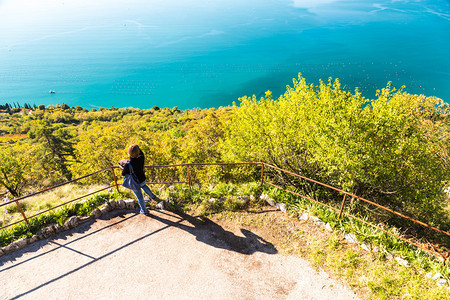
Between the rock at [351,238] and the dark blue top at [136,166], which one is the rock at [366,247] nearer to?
the rock at [351,238]

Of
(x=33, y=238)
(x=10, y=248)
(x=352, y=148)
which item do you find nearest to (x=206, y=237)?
(x=33, y=238)

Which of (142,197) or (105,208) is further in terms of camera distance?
(105,208)

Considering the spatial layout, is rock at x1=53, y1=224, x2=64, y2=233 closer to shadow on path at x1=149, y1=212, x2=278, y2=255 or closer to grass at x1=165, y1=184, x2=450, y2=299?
shadow on path at x1=149, y1=212, x2=278, y2=255

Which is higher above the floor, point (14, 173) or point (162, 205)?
point (162, 205)

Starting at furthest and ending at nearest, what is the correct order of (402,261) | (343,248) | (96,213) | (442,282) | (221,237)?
1. (96,213)
2. (221,237)
3. (343,248)
4. (402,261)
5. (442,282)

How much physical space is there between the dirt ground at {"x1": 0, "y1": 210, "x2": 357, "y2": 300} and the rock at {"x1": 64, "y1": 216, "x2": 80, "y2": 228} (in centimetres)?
17

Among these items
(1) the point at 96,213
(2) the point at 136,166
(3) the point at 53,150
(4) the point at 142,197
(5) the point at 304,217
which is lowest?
(3) the point at 53,150

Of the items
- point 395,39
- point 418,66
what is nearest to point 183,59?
point 418,66

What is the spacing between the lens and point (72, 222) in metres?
7.68

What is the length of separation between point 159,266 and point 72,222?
339cm

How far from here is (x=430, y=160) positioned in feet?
37.9

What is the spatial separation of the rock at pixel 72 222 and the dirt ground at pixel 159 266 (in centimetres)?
17

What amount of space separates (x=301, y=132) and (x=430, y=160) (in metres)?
5.99

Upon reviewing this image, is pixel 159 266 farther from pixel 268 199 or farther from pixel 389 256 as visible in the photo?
pixel 389 256
